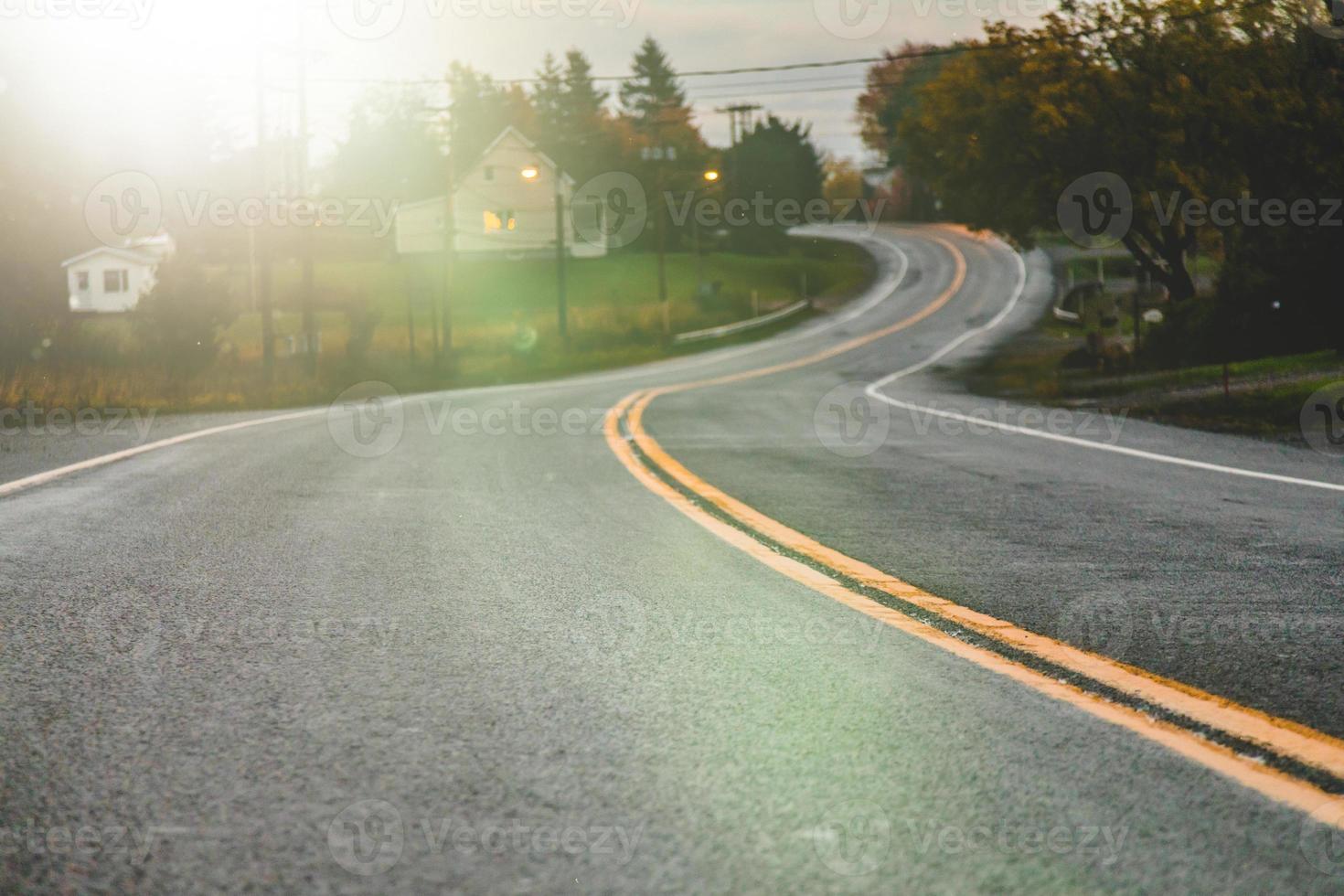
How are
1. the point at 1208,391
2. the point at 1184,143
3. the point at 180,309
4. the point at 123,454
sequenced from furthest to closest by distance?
the point at 180,309 < the point at 1184,143 < the point at 1208,391 < the point at 123,454

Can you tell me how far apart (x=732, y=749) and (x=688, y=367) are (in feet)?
113

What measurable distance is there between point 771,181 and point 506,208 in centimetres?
2555

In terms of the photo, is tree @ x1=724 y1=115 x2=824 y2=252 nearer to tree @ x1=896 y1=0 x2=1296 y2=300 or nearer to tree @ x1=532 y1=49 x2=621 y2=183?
tree @ x1=532 y1=49 x2=621 y2=183

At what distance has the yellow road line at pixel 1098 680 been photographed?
3.08 metres

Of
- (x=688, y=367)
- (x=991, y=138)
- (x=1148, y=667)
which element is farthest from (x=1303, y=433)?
(x=688, y=367)

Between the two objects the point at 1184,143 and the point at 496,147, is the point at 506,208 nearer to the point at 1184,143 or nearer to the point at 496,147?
the point at 496,147

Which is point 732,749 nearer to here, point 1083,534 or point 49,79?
point 1083,534

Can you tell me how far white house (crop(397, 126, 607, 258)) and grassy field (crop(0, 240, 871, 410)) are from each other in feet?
6.27

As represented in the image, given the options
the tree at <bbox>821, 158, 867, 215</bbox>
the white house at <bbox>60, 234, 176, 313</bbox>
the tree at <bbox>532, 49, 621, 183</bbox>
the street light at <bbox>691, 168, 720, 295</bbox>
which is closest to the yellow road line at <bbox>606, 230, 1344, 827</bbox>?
the street light at <bbox>691, 168, 720, 295</bbox>

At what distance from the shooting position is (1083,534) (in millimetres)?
6887

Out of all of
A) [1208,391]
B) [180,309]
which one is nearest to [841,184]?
[180,309]

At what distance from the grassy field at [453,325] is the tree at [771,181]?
122 inches

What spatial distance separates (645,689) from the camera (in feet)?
12.7

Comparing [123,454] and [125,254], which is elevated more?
[125,254]
